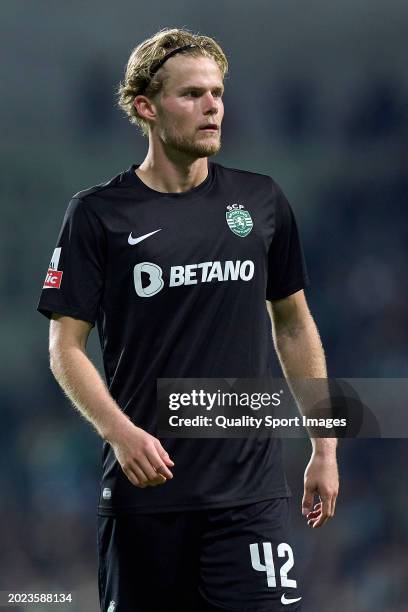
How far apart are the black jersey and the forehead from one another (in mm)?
329

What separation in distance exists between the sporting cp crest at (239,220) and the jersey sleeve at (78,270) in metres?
0.39

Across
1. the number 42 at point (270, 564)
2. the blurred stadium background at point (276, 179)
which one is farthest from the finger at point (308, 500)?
the blurred stadium background at point (276, 179)

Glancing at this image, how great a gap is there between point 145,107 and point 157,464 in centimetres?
128

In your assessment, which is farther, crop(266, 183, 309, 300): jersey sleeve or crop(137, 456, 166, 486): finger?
crop(266, 183, 309, 300): jersey sleeve

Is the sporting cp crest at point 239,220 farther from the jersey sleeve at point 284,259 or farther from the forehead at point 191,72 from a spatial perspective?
the forehead at point 191,72

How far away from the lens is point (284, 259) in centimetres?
343

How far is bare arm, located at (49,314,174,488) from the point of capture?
277cm

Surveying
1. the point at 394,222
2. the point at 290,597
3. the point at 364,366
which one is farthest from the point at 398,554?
the point at 290,597

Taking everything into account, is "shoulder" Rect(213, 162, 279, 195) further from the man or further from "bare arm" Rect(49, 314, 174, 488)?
"bare arm" Rect(49, 314, 174, 488)

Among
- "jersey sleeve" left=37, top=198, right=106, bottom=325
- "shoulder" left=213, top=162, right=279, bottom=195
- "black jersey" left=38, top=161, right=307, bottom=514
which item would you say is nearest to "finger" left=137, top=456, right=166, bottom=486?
"black jersey" left=38, top=161, right=307, bottom=514

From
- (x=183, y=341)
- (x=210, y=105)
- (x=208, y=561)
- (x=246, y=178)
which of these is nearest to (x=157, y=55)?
(x=210, y=105)

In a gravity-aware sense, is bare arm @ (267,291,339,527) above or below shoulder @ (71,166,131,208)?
below

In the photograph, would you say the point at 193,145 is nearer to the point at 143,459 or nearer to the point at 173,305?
the point at 173,305

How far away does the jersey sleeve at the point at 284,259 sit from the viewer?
11.2 feet
